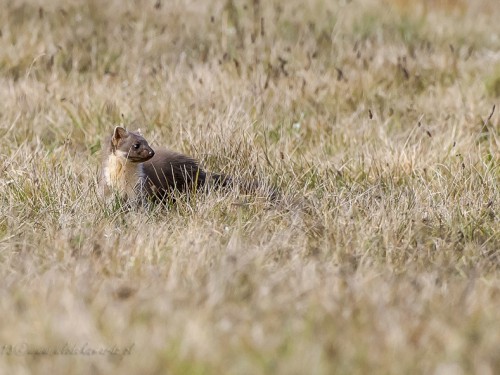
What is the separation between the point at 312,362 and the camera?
268 cm

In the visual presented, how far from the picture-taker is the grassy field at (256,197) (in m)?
2.83

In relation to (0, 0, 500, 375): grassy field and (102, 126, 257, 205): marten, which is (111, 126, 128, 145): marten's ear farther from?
(0, 0, 500, 375): grassy field

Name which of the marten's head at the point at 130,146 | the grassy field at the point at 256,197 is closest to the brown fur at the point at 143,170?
the marten's head at the point at 130,146

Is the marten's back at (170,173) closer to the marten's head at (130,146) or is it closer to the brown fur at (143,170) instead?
the brown fur at (143,170)

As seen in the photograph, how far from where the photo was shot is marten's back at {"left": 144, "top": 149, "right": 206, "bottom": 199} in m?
5.05

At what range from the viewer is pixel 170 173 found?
5.12 meters

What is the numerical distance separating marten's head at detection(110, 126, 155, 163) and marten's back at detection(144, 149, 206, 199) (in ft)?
0.43

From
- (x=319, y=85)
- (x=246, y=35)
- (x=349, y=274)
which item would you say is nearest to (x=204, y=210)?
(x=349, y=274)

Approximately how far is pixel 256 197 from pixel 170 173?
654mm

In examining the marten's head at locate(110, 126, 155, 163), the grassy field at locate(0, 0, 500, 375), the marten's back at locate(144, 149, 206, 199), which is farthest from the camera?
the marten's back at locate(144, 149, 206, 199)

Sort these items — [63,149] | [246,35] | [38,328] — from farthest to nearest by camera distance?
1. [246,35]
2. [63,149]
3. [38,328]

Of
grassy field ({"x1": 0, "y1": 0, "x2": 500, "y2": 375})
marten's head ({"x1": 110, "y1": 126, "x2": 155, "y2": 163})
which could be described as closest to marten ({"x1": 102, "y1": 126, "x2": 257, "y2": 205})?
marten's head ({"x1": 110, "y1": 126, "x2": 155, "y2": 163})

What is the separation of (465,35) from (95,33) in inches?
149

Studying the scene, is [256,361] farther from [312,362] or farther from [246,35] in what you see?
[246,35]
